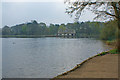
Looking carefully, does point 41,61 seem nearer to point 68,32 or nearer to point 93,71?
point 93,71

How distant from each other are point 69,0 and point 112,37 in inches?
237

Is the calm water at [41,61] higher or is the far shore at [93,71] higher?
the far shore at [93,71]

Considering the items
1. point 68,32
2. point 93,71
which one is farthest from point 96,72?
point 68,32

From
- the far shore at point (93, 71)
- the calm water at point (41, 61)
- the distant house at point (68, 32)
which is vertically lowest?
the calm water at point (41, 61)

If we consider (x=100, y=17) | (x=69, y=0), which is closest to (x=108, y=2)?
(x=100, y=17)

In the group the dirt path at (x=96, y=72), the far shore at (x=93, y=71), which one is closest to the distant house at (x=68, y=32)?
the far shore at (x=93, y=71)

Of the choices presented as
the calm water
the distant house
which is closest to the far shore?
the calm water

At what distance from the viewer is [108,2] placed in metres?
10.2

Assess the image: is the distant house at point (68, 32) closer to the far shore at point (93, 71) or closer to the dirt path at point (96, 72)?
the far shore at point (93, 71)

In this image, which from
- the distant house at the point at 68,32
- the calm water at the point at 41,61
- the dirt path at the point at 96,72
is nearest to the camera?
the dirt path at the point at 96,72

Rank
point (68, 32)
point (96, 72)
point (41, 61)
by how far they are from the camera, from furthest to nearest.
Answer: point (68, 32), point (41, 61), point (96, 72)

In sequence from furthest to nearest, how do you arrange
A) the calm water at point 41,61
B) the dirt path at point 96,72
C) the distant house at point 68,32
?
the distant house at point 68,32, the calm water at point 41,61, the dirt path at point 96,72

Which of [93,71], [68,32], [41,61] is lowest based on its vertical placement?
[41,61]

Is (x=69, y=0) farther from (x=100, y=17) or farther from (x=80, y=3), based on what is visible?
(x=100, y=17)
